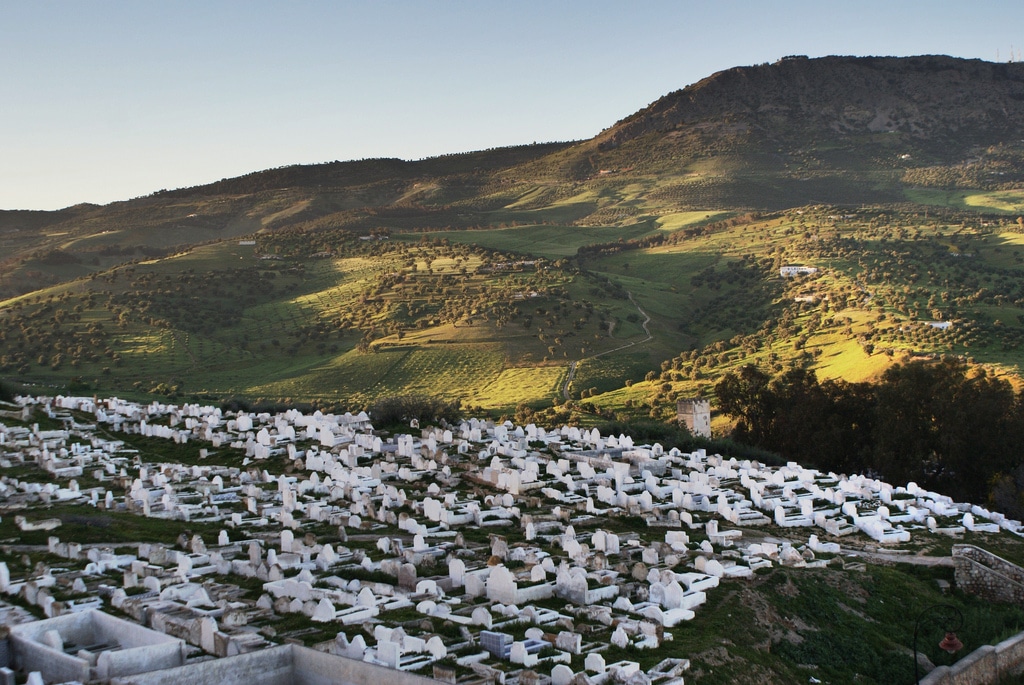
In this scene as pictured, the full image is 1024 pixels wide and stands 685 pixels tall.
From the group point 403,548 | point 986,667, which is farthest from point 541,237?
point 986,667

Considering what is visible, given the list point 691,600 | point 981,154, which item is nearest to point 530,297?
point 691,600

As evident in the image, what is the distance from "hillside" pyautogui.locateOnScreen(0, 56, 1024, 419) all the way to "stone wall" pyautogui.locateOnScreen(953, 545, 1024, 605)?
2431cm

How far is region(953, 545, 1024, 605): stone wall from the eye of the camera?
78.2 feet

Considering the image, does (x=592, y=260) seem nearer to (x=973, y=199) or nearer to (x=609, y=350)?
(x=609, y=350)

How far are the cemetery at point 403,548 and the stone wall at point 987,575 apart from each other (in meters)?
1.46

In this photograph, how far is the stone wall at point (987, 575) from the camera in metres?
23.8

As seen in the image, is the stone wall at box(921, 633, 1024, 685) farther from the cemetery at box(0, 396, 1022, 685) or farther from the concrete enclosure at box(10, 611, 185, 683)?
the concrete enclosure at box(10, 611, 185, 683)

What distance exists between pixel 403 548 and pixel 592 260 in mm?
75013

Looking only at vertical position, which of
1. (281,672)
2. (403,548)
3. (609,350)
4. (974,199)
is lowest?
(609,350)

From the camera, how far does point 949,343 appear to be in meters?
54.1

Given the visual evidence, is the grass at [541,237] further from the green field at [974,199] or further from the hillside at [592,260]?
the green field at [974,199]

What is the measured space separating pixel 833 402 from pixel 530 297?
35398 millimetres

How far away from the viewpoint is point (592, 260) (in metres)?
96.8

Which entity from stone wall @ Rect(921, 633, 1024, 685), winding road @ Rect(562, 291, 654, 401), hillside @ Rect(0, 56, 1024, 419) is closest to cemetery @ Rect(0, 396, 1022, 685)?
stone wall @ Rect(921, 633, 1024, 685)
